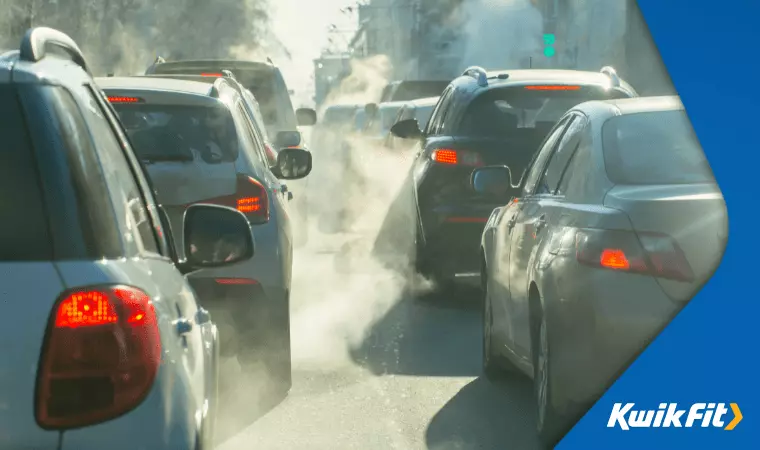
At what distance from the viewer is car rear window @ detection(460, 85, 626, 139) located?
12109 mm

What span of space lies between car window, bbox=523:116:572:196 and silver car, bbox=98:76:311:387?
1.33m

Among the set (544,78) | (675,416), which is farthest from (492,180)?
(675,416)

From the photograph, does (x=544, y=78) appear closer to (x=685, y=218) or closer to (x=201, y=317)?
(x=201, y=317)

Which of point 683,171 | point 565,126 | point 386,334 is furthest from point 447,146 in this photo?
point 683,171

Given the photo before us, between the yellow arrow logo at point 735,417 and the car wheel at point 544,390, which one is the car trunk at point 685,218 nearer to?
the yellow arrow logo at point 735,417

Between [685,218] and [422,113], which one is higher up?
[685,218]

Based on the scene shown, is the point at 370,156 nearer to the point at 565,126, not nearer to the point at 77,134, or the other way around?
the point at 565,126

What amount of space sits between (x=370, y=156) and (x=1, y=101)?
18.0 metres

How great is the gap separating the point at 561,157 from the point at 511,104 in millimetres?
4774

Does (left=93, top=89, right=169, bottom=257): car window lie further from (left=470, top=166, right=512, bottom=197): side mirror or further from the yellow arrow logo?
(left=470, top=166, right=512, bottom=197): side mirror

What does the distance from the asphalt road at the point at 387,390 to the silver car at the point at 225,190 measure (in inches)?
14.5

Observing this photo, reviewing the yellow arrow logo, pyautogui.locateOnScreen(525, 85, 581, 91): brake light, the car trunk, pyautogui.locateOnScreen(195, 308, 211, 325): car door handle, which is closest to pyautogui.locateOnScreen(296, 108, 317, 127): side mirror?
pyautogui.locateOnScreen(525, 85, 581, 91): brake light

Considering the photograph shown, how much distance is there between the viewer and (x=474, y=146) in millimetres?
12102

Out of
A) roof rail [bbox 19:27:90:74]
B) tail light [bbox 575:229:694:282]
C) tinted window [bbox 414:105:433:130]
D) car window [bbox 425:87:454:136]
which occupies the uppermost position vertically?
roof rail [bbox 19:27:90:74]
